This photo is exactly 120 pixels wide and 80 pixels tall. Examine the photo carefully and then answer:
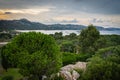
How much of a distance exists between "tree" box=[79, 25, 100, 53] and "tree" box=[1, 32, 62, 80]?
3030cm

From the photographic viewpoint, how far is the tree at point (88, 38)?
2408 inches

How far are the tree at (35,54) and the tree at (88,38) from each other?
1193 inches

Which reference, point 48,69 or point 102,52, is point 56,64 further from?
point 102,52

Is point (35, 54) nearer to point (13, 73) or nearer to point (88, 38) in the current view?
point (13, 73)

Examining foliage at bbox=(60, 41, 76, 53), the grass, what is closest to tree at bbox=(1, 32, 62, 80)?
the grass

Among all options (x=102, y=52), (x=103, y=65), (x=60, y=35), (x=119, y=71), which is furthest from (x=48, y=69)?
(x=60, y=35)

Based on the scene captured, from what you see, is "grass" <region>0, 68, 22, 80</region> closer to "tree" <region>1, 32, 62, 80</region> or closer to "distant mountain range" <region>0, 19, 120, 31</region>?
"tree" <region>1, 32, 62, 80</region>

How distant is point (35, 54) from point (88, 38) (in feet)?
110

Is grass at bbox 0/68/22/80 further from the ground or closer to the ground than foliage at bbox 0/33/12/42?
closer to the ground

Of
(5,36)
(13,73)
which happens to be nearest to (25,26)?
(5,36)

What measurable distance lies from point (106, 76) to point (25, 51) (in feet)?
35.7

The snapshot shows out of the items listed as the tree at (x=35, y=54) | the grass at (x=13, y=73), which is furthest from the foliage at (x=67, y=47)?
the tree at (x=35, y=54)

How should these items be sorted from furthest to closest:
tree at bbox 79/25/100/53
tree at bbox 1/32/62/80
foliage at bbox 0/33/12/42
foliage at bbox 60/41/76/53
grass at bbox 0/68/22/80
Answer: foliage at bbox 60/41/76/53
foliage at bbox 0/33/12/42
tree at bbox 79/25/100/53
grass at bbox 0/68/22/80
tree at bbox 1/32/62/80

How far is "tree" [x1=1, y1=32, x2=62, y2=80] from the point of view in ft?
96.3
